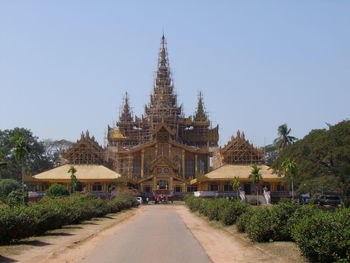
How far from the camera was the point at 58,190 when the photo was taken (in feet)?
210

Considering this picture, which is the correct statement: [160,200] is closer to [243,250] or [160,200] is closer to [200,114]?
[200,114]

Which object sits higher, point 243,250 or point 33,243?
point 33,243

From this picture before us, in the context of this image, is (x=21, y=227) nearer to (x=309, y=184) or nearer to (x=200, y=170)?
(x=309, y=184)

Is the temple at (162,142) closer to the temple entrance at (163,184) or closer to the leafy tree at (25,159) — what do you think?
the temple entrance at (163,184)

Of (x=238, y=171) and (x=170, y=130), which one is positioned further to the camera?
(x=170, y=130)

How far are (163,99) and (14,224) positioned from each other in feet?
239

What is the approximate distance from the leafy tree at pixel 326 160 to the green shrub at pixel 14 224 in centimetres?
3025

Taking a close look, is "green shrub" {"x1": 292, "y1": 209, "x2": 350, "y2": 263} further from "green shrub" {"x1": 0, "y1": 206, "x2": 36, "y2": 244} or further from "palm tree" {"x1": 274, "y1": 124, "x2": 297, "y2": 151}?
"palm tree" {"x1": 274, "y1": 124, "x2": 297, "y2": 151}

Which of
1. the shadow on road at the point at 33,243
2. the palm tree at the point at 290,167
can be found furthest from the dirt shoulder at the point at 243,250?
the palm tree at the point at 290,167

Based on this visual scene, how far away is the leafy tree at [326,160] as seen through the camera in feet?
144

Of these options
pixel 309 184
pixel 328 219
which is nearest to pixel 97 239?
pixel 328 219

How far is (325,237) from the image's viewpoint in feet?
42.3

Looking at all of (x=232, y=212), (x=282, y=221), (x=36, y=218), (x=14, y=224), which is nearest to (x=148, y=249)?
(x=14, y=224)

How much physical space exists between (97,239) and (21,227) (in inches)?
157
